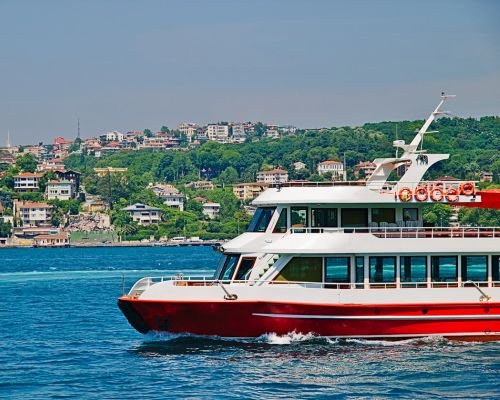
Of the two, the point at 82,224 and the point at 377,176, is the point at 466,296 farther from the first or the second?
the point at 82,224

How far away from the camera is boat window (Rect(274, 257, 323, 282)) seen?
98.7 feet

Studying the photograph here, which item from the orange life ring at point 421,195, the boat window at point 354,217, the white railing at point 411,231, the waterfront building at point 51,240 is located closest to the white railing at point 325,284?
the white railing at point 411,231

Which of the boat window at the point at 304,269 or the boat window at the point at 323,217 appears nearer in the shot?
the boat window at the point at 304,269

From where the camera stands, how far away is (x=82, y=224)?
7781 inches

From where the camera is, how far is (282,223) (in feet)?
102

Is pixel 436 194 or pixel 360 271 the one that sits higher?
pixel 436 194

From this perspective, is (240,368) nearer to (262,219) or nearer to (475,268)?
(262,219)

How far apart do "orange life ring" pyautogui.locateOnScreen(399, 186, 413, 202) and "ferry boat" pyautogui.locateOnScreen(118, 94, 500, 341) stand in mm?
25

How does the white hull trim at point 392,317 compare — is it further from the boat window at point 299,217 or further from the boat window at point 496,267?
the boat window at point 299,217

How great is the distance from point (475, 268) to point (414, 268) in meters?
1.56

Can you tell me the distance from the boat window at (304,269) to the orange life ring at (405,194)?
8.72 feet

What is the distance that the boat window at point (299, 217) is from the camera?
3095 cm

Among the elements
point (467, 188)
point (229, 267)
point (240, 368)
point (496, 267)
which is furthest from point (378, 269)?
point (240, 368)

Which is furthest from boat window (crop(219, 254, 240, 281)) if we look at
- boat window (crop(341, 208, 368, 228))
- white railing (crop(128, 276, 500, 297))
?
boat window (crop(341, 208, 368, 228))
